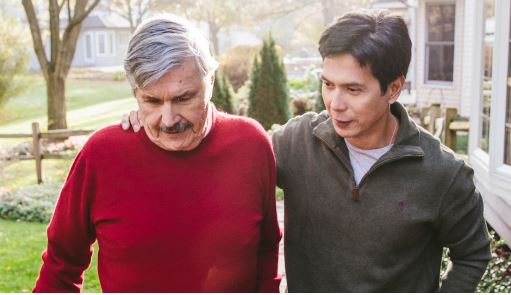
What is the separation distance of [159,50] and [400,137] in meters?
0.85

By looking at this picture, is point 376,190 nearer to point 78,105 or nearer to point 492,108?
point 492,108

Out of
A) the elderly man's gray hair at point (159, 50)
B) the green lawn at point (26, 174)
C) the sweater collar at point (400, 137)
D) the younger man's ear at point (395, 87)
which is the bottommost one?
the green lawn at point (26, 174)

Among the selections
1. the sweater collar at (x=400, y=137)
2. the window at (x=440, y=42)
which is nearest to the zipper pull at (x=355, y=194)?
the sweater collar at (x=400, y=137)

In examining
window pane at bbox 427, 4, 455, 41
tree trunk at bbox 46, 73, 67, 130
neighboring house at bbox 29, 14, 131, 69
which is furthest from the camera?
neighboring house at bbox 29, 14, 131, 69

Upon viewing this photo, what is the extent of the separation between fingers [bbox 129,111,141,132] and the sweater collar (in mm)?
622

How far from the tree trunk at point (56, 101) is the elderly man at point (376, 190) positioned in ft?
58.6

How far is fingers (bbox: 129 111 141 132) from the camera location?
1.99 m

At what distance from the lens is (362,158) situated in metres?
2.20

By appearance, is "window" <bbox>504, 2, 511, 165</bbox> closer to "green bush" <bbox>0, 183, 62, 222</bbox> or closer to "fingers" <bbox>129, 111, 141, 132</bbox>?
"fingers" <bbox>129, 111, 141, 132</bbox>

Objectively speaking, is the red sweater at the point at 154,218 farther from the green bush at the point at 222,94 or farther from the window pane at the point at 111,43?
the window pane at the point at 111,43

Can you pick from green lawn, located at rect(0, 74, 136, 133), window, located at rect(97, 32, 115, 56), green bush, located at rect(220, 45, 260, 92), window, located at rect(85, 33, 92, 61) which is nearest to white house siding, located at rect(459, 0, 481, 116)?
green bush, located at rect(220, 45, 260, 92)

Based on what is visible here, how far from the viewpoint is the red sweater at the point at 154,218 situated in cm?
193

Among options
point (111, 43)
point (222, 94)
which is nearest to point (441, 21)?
point (222, 94)

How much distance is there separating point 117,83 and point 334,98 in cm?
4228
